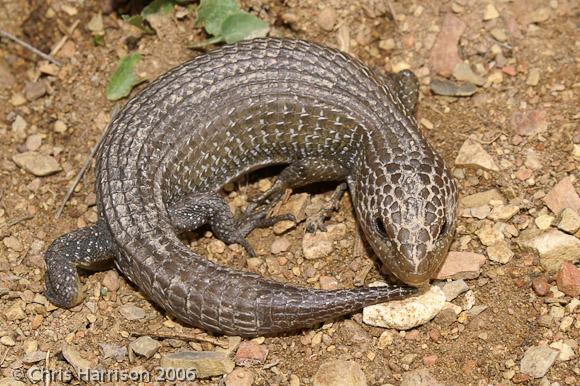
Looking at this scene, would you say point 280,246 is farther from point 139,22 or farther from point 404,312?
point 139,22

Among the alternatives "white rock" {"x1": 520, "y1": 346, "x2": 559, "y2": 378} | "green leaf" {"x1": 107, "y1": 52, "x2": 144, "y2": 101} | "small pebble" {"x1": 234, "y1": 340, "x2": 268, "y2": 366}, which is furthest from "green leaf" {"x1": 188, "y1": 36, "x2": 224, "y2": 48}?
"white rock" {"x1": 520, "y1": 346, "x2": 559, "y2": 378}

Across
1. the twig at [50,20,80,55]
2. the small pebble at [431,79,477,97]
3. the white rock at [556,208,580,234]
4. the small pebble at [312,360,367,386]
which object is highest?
the twig at [50,20,80,55]

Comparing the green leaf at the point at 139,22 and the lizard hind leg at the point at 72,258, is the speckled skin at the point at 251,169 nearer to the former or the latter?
the lizard hind leg at the point at 72,258

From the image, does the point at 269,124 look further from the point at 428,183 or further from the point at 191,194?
the point at 428,183

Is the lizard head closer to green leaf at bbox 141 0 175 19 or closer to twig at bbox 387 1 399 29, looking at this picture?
twig at bbox 387 1 399 29

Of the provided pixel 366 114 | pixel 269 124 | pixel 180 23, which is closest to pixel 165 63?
pixel 180 23

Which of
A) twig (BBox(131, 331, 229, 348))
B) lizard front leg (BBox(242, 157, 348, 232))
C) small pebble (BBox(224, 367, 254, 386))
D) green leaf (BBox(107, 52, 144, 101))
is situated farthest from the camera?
green leaf (BBox(107, 52, 144, 101))

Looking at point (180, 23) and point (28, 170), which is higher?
point (180, 23)
